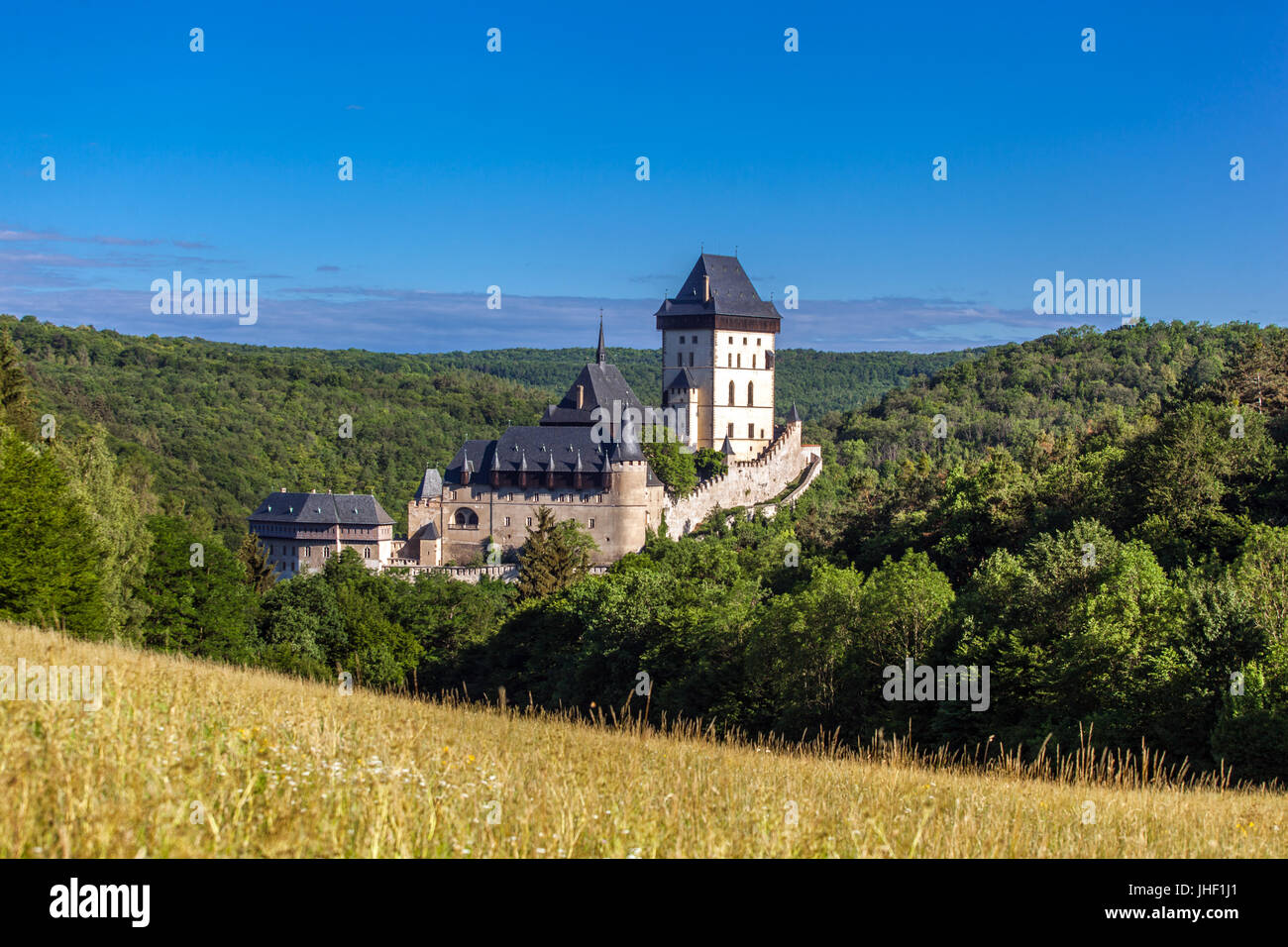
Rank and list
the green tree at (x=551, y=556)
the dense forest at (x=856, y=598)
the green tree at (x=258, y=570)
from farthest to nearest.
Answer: the green tree at (x=258, y=570) → the green tree at (x=551, y=556) → the dense forest at (x=856, y=598)

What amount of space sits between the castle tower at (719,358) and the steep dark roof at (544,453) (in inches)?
718

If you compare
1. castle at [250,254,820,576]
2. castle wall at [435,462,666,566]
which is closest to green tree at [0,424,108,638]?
castle at [250,254,820,576]

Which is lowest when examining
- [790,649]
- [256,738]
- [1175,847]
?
[790,649]

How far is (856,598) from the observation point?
95.3 ft

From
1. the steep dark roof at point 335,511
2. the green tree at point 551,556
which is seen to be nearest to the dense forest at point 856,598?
the green tree at point 551,556

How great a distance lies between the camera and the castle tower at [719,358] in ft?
305

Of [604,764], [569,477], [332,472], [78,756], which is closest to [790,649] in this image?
[604,764]

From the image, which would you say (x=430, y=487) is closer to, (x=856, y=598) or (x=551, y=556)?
(x=551, y=556)

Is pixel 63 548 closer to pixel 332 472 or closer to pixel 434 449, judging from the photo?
pixel 332 472

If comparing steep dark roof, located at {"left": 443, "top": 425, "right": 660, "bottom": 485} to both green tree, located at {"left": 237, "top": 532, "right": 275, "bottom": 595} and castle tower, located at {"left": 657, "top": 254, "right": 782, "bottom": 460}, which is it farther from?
castle tower, located at {"left": 657, "top": 254, "right": 782, "bottom": 460}

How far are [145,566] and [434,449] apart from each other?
3525 inches

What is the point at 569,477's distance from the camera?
73.4m

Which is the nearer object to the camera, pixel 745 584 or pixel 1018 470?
pixel 745 584

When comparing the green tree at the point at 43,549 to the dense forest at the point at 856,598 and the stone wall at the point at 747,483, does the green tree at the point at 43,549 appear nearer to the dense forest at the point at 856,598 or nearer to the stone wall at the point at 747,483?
the dense forest at the point at 856,598
